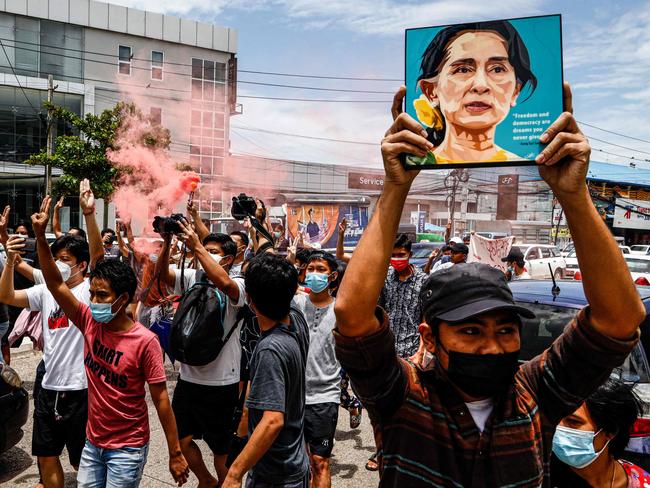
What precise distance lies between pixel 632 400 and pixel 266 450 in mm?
1581

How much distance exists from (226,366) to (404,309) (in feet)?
6.23

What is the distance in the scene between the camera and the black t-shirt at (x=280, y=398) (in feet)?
9.04

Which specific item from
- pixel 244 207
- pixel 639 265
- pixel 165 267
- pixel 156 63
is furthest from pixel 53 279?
pixel 156 63

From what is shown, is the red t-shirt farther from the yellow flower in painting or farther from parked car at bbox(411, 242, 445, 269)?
parked car at bbox(411, 242, 445, 269)

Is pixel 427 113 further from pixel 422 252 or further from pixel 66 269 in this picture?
pixel 422 252

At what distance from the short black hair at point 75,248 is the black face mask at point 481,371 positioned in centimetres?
337

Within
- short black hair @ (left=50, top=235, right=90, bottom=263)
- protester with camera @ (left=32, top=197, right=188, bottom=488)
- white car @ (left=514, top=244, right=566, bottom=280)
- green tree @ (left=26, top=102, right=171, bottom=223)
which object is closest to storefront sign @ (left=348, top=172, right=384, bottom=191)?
white car @ (left=514, top=244, right=566, bottom=280)

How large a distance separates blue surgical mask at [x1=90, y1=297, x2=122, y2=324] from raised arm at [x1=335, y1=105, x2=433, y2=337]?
2136 millimetres

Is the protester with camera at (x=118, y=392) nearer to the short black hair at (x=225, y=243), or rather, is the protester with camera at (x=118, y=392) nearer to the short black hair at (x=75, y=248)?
the short black hair at (x=75, y=248)

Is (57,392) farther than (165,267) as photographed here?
No

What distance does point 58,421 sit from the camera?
12.4ft

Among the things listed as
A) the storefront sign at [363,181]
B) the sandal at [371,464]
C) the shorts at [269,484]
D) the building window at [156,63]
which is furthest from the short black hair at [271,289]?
the storefront sign at [363,181]

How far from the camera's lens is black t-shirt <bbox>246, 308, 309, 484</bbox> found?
275 centimetres

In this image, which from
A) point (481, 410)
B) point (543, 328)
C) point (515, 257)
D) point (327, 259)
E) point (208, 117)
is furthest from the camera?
point (208, 117)
